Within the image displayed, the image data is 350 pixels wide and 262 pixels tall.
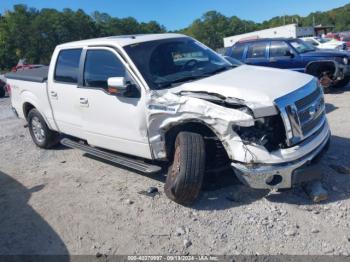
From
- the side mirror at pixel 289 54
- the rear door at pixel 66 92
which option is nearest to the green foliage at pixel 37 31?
the side mirror at pixel 289 54

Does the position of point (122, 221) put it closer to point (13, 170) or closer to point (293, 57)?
point (13, 170)

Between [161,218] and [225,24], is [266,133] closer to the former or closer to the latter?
[161,218]

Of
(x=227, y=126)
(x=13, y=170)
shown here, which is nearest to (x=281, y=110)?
(x=227, y=126)

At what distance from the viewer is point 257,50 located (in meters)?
11.1

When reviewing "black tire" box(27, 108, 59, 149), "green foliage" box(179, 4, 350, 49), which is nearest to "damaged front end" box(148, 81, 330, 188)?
"black tire" box(27, 108, 59, 149)

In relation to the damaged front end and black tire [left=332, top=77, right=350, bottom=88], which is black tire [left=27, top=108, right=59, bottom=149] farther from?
black tire [left=332, top=77, right=350, bottom=88]

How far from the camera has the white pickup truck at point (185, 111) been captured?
3.77 m

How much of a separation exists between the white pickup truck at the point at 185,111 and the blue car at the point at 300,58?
5.78m

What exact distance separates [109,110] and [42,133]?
2.70 m

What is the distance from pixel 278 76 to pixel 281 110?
90cm

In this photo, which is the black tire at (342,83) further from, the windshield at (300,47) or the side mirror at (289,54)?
the side mirror at (289,54)

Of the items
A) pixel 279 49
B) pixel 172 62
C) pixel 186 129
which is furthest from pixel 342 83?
pixel 186 129

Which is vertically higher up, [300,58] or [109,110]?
[109,110]

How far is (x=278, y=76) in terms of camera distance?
4.44 metres
